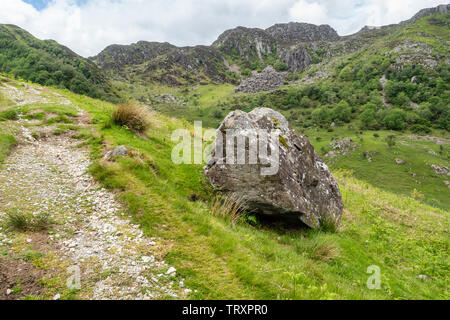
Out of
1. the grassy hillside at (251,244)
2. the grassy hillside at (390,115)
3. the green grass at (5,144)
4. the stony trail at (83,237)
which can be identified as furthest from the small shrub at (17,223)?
the grassy hillside at (390,115)

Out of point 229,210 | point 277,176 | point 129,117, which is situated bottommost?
point 229,210

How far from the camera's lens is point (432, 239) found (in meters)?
11.4

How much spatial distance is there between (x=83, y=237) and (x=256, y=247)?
435 centimetres

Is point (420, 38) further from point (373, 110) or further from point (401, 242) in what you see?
point (401, 242)

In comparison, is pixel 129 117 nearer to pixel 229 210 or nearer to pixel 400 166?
pixel 229 210

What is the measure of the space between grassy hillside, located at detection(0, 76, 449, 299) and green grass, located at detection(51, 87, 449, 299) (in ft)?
0.08

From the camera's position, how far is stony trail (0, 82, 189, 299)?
4004mm

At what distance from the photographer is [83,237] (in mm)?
5164

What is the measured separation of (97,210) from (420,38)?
28526cm

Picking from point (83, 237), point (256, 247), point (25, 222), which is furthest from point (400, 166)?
point (25, 222)

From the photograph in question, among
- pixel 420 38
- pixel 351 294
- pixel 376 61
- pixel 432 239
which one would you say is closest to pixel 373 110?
pixel 376 61

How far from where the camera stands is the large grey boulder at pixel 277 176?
839cm

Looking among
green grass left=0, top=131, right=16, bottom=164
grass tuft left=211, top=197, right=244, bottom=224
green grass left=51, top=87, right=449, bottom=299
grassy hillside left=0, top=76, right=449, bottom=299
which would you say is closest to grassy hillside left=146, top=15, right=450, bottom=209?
green grass left=51, top=87, right=449, bottom=299
